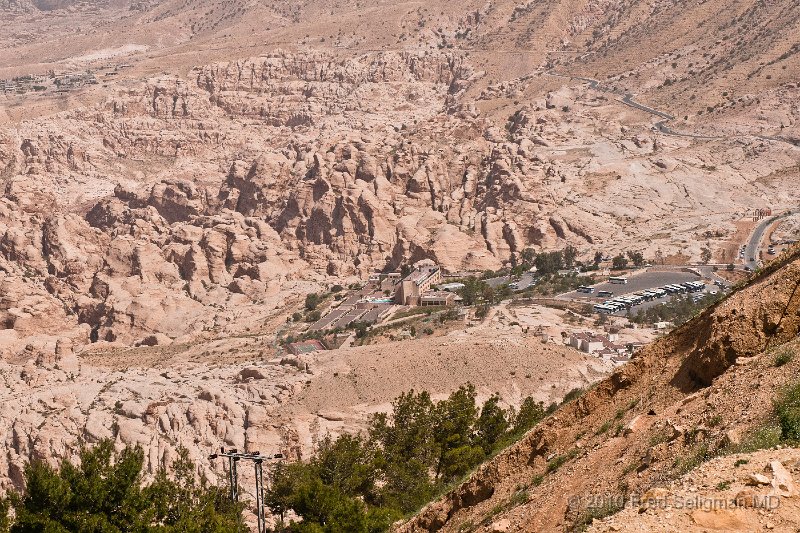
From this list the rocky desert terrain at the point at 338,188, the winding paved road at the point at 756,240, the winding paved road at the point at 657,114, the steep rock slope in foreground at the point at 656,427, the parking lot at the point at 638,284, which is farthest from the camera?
the winding paved road at the point at 657,114

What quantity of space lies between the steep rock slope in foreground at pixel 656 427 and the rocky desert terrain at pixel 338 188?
1.00ft

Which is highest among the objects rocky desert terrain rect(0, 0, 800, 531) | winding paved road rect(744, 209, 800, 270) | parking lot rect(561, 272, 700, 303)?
rocky desert terrain rect(0, 0, 800, 531)

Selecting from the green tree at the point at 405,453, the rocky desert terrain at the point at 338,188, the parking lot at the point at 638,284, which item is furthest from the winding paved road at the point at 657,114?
the green tree at the point at 405,453

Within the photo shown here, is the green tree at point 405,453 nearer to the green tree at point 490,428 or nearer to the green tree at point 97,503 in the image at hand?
the green tree at point 490,428

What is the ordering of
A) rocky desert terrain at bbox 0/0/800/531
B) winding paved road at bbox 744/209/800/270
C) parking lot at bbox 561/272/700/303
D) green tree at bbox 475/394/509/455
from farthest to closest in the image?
winding paved road at bbox 744/209/800/270 < parking lot at bbox 561/272/700/303 < rocky desert terrain at bbox 0/0/800/531 < green tree at bbox 475/394/509/455

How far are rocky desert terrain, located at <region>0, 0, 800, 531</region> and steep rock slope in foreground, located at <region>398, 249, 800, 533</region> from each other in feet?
1.00

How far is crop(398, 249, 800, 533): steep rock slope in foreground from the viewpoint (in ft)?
34.9

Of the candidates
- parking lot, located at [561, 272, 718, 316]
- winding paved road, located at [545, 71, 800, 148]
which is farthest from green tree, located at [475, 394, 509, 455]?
winding paved road, located at [545, 71, 800, 148]

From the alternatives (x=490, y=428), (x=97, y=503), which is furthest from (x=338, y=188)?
(x=97, y=503)

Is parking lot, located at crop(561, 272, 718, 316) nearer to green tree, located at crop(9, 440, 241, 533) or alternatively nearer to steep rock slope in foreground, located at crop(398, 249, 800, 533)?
green tree, located at crop(9, 440, 241, 533)

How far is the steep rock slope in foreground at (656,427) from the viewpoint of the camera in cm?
1063

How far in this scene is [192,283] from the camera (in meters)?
72.1

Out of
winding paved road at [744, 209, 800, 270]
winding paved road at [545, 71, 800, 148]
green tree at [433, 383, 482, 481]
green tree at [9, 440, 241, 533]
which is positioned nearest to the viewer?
green tree at [9, 440, 241, 533]

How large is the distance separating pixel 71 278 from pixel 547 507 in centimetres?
6699
